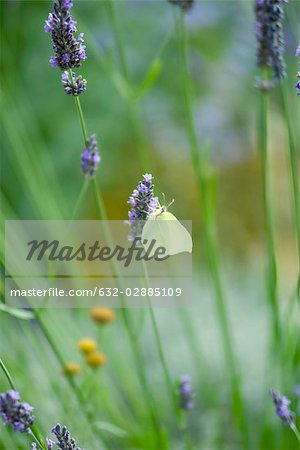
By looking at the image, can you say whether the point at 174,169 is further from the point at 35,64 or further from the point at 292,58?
the point at 292,58

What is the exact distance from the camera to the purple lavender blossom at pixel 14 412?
15.1 inches

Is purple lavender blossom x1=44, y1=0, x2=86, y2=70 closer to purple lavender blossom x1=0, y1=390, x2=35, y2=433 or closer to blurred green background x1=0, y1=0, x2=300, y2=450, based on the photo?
purple lavender blossom x1=0, y1=390, x2=35, y2=433

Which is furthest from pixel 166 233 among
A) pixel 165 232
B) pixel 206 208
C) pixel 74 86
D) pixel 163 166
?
pixel 163 166

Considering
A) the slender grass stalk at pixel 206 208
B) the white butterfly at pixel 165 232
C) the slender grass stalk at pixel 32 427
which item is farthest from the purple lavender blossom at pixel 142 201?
the slender grass stalk at pixel 206 208


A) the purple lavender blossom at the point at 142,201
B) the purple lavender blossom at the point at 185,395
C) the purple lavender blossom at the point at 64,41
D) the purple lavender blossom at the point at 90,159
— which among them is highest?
the purple lavender blossom at the point at 64,41

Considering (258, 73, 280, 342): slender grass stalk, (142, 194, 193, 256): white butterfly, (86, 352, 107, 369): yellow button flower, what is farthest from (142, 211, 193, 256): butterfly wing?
(86, 352, 107, 369): yellow button flower

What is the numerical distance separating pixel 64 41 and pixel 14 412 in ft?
0.70

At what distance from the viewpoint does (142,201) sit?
15.3 inches

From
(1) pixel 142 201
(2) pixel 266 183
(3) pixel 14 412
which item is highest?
(2) pixel 266 183

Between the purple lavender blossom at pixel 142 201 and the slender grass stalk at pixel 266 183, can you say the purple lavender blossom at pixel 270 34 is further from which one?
the purple lavender blossom at pixel 142 201

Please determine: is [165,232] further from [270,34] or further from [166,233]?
[270,34]

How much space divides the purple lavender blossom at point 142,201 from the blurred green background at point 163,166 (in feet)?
1.18

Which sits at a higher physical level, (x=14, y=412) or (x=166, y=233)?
(x=166, y=233)

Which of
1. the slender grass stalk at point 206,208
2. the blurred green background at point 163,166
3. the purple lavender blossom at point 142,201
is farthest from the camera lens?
the blurred green background at point 163,166
